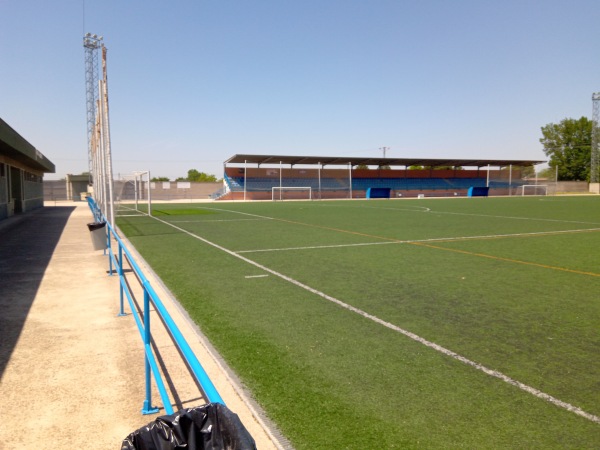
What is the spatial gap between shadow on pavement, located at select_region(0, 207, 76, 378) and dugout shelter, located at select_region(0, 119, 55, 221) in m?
3.45

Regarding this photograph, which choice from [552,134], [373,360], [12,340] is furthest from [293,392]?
[552,134]

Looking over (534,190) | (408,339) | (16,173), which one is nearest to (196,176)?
(534,190)

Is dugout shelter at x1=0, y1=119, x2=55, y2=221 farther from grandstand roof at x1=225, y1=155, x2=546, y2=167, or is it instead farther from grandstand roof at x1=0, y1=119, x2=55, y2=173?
grandstand roof at x1=225, y1=155, x2=546, y2=167

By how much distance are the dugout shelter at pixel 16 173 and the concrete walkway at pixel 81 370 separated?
10249mm

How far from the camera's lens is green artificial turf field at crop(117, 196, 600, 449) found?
11.4ft

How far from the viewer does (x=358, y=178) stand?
64312 mm

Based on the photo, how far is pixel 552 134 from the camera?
96.7 metres

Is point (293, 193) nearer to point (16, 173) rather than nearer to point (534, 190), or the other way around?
point (16, 173)

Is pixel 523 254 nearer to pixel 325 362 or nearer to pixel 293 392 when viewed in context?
pixel 325 362

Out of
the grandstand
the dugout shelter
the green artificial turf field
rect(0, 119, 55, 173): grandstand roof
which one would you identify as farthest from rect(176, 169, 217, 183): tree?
the green artificial turf field

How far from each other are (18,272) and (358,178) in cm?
5739

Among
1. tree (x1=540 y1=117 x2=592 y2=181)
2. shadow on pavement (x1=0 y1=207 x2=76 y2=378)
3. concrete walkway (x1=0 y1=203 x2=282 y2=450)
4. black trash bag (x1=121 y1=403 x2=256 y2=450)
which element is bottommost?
concrete walkway (x1=0 y1=203 x2=282 y2=450)

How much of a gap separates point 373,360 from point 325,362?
51cm

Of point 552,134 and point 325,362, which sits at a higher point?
point 552,134
